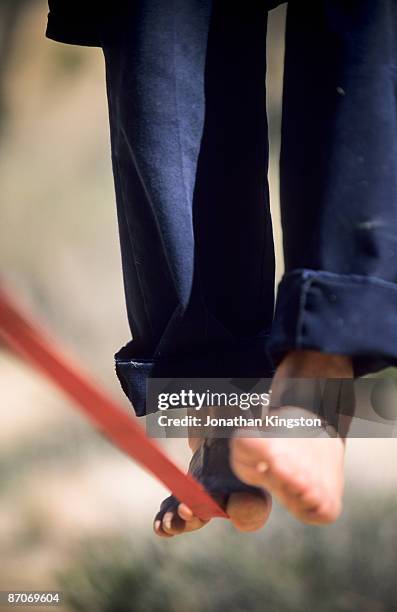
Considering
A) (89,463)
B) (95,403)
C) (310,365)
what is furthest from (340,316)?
(89,463)

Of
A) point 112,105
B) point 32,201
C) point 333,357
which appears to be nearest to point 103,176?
point 32,201

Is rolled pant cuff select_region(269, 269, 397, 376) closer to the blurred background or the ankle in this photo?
→ the ankle

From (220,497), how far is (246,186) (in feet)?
0.72

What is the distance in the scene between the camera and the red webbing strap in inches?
19.0

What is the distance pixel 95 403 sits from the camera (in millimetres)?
514

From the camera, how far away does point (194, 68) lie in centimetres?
64

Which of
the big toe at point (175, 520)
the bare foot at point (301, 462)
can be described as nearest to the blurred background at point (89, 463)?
the big toe at point (175, 520)

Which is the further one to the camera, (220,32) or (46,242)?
(46,242)

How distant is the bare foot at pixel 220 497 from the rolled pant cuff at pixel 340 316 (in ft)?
0.36

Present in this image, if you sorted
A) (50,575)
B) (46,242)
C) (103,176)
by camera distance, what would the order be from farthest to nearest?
(103,176) → (46,242) → (50,575)

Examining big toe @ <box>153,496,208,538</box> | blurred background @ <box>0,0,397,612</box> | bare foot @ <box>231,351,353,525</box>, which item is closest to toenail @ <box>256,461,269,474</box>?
bare foot @ <box>231,351,353,525</box>

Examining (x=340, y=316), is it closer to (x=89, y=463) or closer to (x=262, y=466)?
(x=262, y=466)

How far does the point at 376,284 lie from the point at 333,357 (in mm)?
49

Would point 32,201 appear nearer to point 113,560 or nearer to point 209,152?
point 113,560
